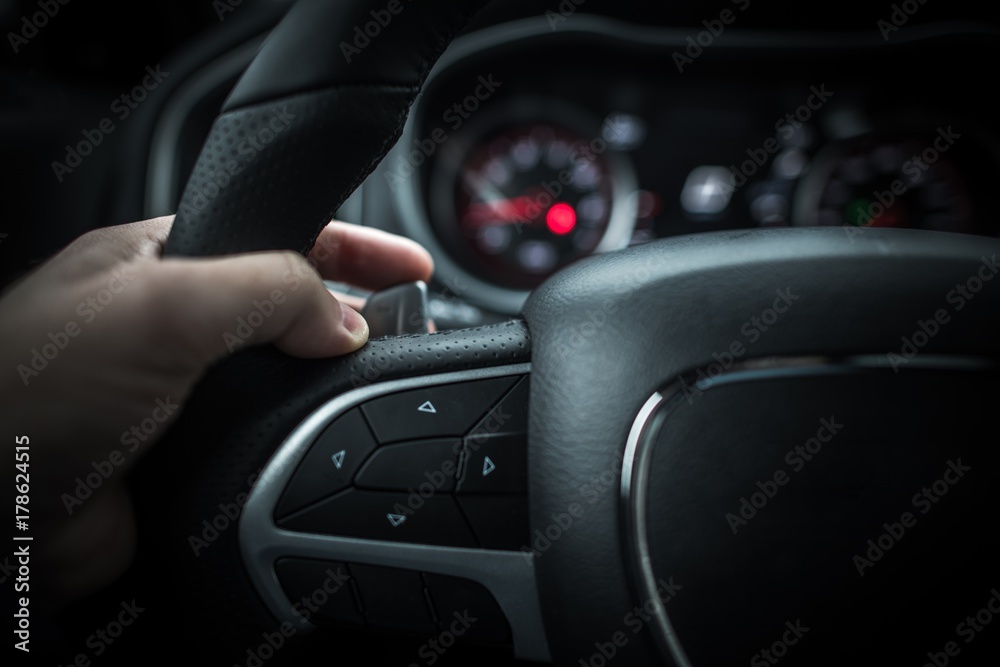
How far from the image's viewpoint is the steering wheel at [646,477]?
45 centimetres

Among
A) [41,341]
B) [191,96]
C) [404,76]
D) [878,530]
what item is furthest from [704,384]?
[191,96]

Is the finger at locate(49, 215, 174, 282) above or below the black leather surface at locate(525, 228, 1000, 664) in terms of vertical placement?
above

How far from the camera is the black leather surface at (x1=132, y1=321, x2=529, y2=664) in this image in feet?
1.44

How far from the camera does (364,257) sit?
29.5 inches

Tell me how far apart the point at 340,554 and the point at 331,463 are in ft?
0.19

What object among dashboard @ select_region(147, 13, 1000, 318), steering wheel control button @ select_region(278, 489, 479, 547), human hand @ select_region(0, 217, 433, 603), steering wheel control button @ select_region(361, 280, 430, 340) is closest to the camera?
human hand @ select_region(0, 217, 433, 603)

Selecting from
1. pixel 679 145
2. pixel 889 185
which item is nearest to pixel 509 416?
pixel 679 145

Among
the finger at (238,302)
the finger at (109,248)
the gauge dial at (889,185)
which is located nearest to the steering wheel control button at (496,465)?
the finger at (238,302)

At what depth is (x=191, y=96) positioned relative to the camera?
1721mm

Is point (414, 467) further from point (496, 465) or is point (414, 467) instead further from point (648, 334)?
point (648, 334)

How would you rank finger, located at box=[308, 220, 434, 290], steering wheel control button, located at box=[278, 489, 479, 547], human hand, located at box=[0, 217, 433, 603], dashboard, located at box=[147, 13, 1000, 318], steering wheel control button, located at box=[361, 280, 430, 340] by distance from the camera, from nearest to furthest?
human hand, located at box=[0, 217, 433, 603], steering wheel control button, located at box=[278, 489, 479, 547], steering wheel control button, located at box=[361, 280, 430, 340], finger, located at box=[308, 220, 434, 290], dashboard, located at box=[147, 13, 1000, 318]

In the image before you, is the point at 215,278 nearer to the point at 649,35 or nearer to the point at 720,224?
the point at 649,35

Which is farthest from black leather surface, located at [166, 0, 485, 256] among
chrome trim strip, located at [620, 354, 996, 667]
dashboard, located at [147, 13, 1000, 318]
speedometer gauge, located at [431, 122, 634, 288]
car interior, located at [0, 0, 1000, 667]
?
speedometer gauge, located at [431, 122, 634, 288]

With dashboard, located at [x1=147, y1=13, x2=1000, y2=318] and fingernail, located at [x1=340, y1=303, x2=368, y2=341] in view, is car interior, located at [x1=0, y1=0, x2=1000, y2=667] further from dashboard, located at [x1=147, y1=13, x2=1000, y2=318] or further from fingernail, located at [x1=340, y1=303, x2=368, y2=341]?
dashboard, located at [x1=147, y1=13, x2=1000, y2=318]
